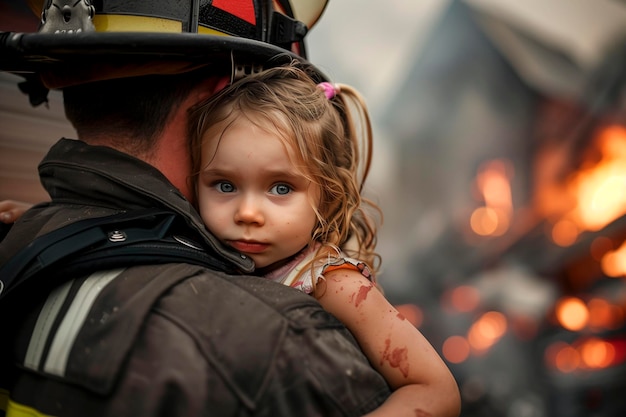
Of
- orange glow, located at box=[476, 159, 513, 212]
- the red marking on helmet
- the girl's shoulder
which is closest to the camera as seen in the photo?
the girl's shoulder

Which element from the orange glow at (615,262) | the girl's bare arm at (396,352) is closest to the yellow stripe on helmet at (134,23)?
the girl's bare arm at (396,352)

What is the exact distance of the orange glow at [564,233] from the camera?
27.5 ft

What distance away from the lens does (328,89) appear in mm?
2012

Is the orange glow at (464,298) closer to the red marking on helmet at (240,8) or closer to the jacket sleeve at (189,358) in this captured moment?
the red marking on helmet at (240,8)

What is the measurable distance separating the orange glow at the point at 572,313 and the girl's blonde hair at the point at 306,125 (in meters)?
6.38

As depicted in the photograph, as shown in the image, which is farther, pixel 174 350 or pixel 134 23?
pixel 134 23

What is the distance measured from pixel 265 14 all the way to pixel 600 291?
6774 mm

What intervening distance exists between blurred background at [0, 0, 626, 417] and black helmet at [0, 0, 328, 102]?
4.92 ft

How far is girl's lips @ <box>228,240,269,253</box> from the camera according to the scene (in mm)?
1753

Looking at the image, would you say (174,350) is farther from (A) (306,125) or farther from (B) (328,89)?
(B) (328,89)

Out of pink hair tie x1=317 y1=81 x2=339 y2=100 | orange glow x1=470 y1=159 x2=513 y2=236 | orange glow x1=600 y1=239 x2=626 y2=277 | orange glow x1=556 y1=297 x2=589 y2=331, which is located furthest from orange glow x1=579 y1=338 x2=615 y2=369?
pink hair tie x1=317 y1=81 x2=339 y2=100

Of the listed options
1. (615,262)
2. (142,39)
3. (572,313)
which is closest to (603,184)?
(615,262)

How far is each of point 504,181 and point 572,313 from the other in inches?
167

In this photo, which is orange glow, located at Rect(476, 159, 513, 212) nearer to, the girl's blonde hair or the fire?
the fire
